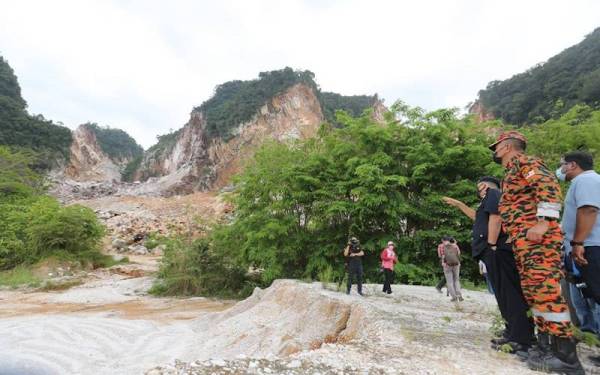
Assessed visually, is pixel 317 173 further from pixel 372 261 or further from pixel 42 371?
pixel 42 371

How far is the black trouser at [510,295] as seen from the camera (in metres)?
3.15

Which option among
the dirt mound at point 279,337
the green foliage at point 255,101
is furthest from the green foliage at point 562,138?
the green foliage at point 255,101

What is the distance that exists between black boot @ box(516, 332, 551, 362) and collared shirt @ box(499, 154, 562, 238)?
2.63 feet

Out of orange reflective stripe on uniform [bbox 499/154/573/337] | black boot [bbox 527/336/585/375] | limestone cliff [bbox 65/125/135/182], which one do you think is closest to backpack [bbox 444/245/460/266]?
orange reflective stripe on uniform [bbox 499/154/573/337]

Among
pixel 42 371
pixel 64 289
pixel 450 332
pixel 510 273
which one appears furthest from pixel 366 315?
pixel 64 289

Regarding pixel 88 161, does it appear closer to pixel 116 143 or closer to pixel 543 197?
pixel 116 143

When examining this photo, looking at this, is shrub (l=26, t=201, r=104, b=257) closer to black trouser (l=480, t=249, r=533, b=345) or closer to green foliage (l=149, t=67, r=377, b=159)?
black trouser (l=480, t=249, r=533, b=345)

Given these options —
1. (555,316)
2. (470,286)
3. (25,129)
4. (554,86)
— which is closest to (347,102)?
(554,86)

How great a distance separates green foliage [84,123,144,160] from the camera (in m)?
113

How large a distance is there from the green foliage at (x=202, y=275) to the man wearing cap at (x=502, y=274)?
10.6 meters

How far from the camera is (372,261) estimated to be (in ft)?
36.0

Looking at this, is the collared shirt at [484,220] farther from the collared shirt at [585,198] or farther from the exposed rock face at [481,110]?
the exposed rock face at [481,110]

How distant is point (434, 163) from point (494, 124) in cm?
258

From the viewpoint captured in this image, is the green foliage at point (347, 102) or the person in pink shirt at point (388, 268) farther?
the green foliage at point (347, 102)
